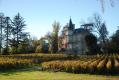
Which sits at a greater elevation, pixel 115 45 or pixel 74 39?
pixel 74 39

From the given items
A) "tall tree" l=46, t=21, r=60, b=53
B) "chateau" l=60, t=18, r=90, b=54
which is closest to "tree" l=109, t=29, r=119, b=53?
"chateau" l=60, t=18, r=90, b=54

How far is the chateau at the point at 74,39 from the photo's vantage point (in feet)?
245

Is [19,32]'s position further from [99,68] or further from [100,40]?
[99,68]

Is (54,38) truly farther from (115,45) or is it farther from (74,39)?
(115,45)

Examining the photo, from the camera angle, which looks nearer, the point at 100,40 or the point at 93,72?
the point at 93,72

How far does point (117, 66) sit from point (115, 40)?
4676cm

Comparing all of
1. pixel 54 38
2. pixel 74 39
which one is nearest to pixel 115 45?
pixel 74 39

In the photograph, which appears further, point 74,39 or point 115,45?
point 74,39

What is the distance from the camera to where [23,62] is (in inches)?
1371

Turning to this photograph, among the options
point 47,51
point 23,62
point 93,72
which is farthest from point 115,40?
point 93,72

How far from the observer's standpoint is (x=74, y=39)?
77.8m

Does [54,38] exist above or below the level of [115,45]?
above

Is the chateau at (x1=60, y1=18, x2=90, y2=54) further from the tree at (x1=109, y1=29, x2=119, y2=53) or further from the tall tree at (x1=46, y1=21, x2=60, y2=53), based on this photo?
the tree at (x1=109, y1=29, x2=119, y2=53)

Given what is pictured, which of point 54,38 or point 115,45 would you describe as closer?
point 115,45
